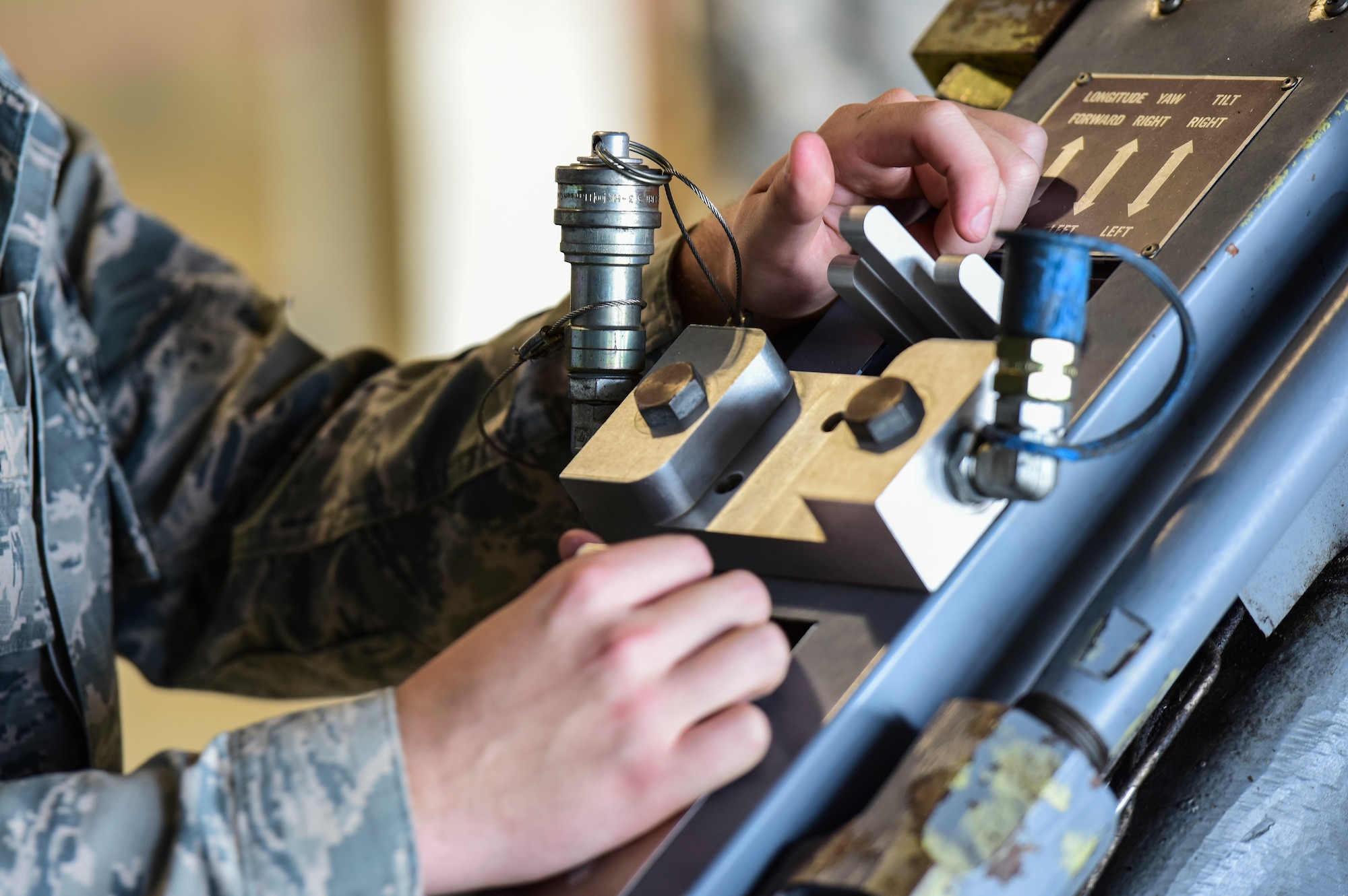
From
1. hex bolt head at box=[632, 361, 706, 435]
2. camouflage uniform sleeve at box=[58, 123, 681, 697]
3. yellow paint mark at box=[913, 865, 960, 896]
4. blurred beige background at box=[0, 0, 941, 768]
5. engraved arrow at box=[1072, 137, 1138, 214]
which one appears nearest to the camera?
yellow paint mark at box=[913, 865, 960, 896]

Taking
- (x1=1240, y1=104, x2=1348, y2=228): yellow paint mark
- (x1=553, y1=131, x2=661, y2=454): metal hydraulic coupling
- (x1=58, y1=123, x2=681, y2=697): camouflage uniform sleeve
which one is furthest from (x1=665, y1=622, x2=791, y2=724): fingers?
(x1=58, y1=123, x2=681, y2=697): camouflage uniform sleeve

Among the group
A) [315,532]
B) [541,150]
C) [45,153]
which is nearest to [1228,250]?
[315,532]

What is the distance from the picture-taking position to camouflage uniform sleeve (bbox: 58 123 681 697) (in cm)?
99

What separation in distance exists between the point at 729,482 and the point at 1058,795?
21cm

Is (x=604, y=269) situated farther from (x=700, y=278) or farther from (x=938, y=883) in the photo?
(x=938, y=883)

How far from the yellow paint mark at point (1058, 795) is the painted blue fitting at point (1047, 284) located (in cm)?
17

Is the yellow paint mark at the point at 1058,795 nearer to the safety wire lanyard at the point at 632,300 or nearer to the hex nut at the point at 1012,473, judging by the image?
the hex nut at the point at 1012,473

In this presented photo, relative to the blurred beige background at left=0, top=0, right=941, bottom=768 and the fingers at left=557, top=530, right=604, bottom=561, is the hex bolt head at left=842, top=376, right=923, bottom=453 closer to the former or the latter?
the fingers at left=557, top=530, right=604, bottom=561

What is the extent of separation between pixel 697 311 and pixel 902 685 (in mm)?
425

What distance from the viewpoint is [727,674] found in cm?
48

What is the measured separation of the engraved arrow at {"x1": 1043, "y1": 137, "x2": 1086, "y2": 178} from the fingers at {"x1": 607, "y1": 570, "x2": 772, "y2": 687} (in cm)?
35

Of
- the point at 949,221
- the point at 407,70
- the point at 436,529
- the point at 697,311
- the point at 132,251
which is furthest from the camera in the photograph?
the point at 407,70

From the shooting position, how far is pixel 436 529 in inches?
39.4

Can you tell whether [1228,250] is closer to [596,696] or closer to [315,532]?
[596,696]
